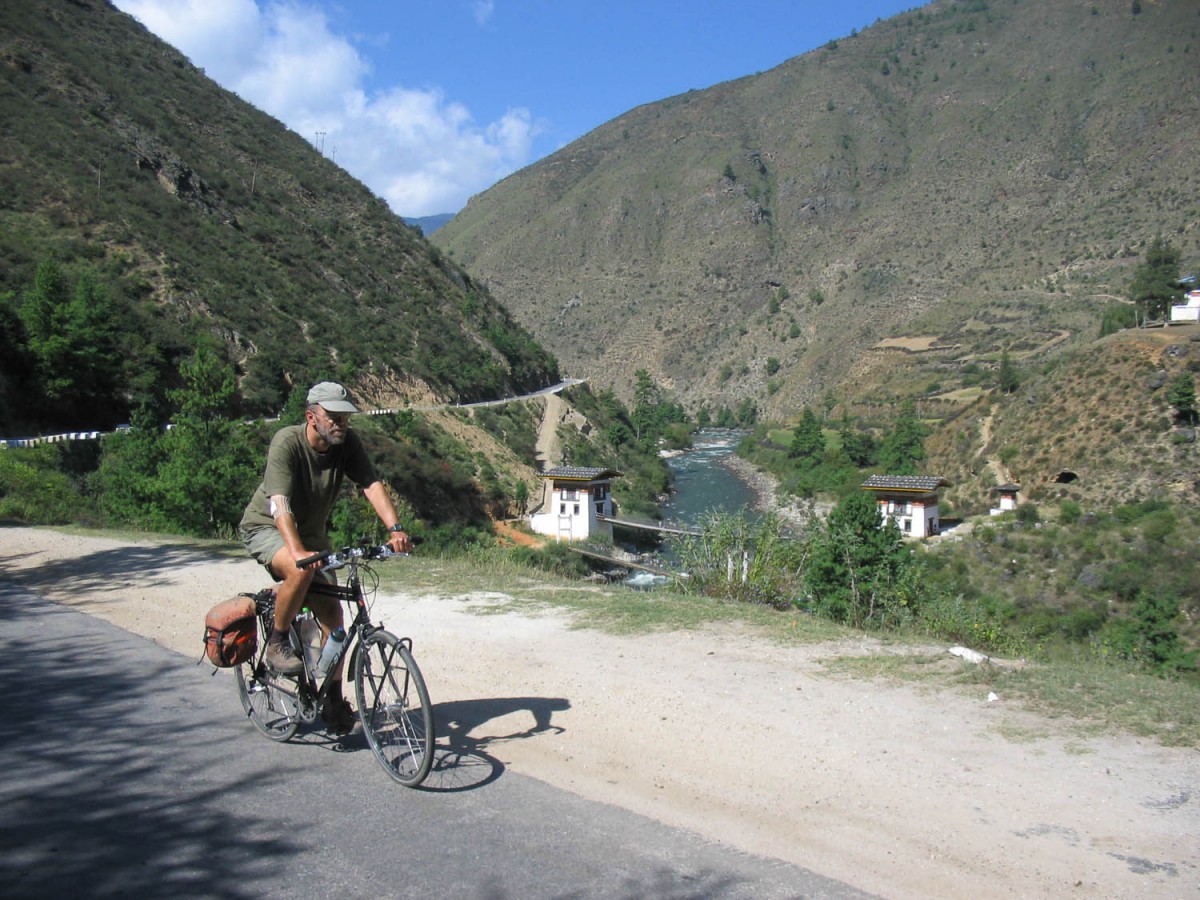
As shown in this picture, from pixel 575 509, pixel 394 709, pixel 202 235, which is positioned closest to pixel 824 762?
pixel 394 709

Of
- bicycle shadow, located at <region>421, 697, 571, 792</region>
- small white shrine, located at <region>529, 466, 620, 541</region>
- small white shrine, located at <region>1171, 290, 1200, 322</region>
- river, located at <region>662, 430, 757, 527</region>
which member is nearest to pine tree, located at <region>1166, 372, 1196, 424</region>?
small white shrine, located at <region>1171, 290, 1200, 322</region>

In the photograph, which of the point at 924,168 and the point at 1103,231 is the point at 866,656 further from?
the point at 924,168

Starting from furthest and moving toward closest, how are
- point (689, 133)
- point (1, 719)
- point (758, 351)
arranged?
point (689, 133), point (758, 351), point (1, 719)

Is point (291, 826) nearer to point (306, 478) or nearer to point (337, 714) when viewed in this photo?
point (337, 714)

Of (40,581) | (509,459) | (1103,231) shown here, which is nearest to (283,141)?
(509,459)

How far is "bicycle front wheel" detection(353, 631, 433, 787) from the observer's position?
402 centimetres

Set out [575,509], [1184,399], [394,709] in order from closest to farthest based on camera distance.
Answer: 1. [394,709]
2. [575,509]
3. [1184,399]

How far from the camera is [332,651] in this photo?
4438 millimetres

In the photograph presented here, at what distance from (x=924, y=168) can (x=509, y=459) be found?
363 feet

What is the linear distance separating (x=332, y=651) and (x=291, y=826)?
1.00 metres

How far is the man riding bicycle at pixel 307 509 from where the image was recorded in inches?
173

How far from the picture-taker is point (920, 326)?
9925 centimetres

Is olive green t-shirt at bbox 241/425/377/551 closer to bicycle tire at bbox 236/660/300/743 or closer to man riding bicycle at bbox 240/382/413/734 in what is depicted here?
man riding bicycle at bbox 240/382/413/734

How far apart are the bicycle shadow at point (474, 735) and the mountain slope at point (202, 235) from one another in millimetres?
31970
